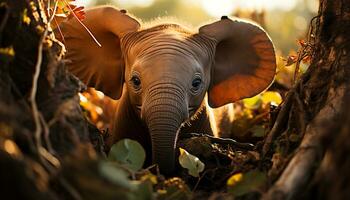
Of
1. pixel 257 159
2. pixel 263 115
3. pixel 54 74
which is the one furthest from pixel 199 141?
pixel 263 115

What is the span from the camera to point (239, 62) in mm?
7441

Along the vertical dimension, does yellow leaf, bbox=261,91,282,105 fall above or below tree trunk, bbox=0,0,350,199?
above

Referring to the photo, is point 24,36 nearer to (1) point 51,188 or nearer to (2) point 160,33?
(1) point 51,188

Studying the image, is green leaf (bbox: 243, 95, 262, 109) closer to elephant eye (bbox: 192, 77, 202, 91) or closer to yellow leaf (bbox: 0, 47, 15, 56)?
elephant eye (bbox: 192, 77, 202, 91)

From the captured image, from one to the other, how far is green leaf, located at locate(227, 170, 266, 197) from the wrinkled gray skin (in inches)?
71.6

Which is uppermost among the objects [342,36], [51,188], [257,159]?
[342,36]

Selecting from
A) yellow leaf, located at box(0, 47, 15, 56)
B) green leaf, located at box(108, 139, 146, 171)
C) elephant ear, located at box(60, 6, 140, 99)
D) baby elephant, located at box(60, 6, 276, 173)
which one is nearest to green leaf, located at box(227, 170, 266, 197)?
green leaf, located at box(108, 139, 146, 171)

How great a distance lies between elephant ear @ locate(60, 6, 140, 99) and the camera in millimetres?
6918

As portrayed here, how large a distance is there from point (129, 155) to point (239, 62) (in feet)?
12.1

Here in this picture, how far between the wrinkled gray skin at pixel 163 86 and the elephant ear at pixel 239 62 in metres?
0.26

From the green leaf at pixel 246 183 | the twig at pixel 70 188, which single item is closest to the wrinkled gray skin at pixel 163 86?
the green leaf at pixel 246 183

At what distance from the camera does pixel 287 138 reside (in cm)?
404

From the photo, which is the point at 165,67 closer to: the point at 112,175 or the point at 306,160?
the point at 306,160

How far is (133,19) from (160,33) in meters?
0.47
